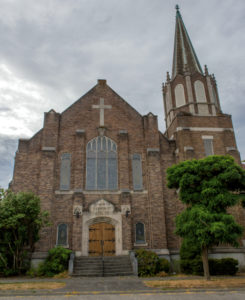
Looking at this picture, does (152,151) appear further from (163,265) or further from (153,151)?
(163,265)

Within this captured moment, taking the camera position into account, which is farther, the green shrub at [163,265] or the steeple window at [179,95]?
the steeple window at [179,95]

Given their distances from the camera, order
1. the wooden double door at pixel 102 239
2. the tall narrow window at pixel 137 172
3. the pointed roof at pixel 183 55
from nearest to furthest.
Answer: the wooden double door at pixel 102 239 → the tall narrow window at pixel 137 172 → the pointed roof at pixel 183 55

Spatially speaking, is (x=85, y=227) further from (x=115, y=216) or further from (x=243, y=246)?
(x=243, y=246)

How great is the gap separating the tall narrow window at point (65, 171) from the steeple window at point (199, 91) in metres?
12.9

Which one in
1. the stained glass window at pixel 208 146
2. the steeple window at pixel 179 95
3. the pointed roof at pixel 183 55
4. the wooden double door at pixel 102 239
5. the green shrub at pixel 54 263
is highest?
the pointed roof at pixel 183 55

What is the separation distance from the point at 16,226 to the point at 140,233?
27.6 feet

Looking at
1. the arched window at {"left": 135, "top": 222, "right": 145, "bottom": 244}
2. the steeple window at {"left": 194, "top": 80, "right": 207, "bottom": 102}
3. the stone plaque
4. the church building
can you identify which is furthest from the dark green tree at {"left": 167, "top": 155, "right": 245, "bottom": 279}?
the steeple window at {"left": 194, "top": 80, "right": 207, "bottom": 102}

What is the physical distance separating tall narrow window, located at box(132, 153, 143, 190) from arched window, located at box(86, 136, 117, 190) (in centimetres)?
150

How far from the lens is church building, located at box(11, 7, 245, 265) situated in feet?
64.2

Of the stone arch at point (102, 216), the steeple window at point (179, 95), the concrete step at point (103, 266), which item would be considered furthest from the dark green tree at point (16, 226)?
the steeple window at point (179, 95)

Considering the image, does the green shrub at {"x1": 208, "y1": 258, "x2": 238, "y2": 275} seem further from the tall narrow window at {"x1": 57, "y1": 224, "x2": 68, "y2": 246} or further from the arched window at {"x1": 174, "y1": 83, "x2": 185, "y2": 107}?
the arched window at {"x1": 174, "y1": 83, "x2": 185, "y2": 107}

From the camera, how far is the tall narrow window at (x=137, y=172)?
21580 mm

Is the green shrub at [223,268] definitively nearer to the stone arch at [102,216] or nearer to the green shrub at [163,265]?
the green shrub at [163,265]

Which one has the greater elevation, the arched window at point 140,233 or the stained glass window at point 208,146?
the stained glass window at point 208,146
